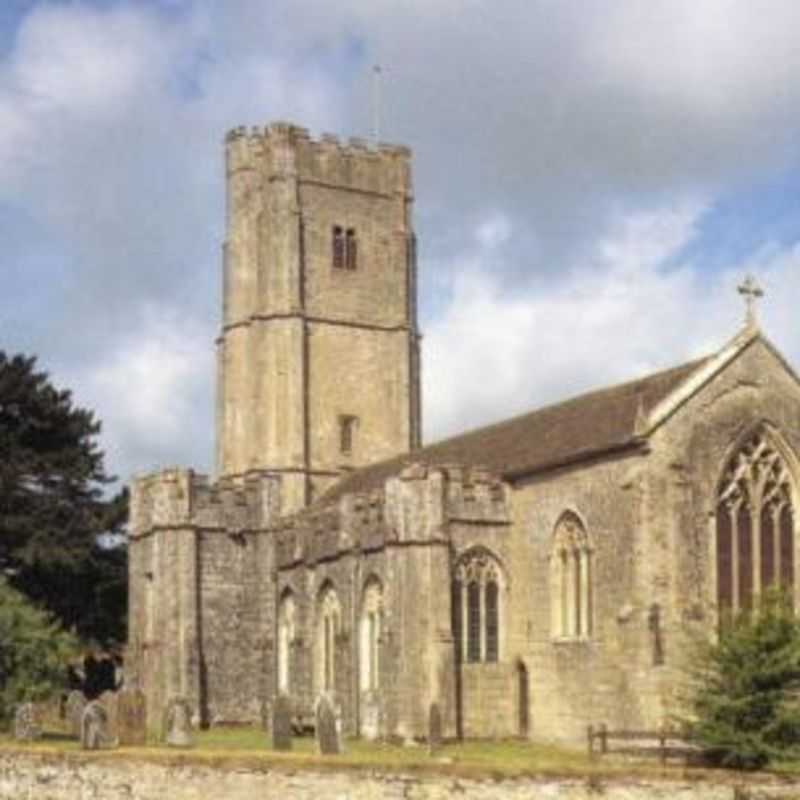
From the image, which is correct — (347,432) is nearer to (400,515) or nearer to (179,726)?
(400,515)

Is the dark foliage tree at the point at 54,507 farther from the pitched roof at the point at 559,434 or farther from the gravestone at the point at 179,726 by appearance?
the gravestone at the point at 179,726

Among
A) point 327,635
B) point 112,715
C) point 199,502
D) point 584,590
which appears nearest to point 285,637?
point 327,635

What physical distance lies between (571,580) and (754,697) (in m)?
11.2

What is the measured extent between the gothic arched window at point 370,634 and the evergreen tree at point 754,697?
1405cm

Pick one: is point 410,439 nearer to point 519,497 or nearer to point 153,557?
point 153,557

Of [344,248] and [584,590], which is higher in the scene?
[344,248]

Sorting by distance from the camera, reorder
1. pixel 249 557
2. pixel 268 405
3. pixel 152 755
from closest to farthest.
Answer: pixel 152 755 → pixel 249 557 → pixel 268 405

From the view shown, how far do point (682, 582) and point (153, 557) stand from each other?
61.2ft

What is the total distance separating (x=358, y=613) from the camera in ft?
159

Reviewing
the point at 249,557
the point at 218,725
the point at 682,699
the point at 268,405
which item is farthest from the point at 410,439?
the point at 682,699

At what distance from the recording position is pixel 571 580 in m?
45.0

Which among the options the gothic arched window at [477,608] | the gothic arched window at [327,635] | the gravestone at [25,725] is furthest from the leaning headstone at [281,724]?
the gothic arched window at [327,635]

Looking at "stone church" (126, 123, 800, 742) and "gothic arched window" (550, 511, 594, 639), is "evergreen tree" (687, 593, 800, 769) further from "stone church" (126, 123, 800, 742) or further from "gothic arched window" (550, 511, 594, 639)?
"gothic arched window" (550, 511, 594, 639)

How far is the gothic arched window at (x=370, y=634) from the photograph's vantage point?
156 ft
